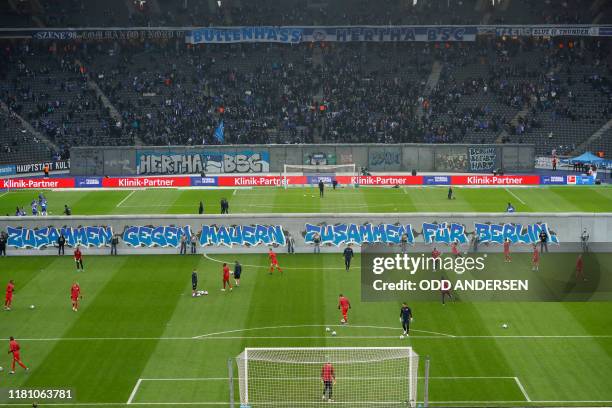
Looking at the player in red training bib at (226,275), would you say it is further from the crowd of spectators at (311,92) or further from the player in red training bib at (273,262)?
the crowd of spectators at (311,92)

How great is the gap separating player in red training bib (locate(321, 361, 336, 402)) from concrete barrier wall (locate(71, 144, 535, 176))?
190ft

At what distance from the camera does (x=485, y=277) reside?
91.9 ft

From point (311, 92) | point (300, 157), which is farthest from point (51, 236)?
point (311, 92)

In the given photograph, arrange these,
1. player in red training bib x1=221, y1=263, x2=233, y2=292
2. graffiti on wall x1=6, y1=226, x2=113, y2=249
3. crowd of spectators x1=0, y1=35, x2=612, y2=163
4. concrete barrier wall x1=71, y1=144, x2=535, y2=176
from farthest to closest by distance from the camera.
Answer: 1. crowd of spectators x1=0, y1=35, x2=612, y2=163
2. concrete barrier wall x1=71, y1=144, x2=535, y2=176
3. graffiti on wall x1=6, y1=226, x2=113, y2=249
4. player in red training bib x1=221, y1=263, x2=233, y2=292

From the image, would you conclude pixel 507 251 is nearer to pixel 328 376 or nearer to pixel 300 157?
pixel 328 376

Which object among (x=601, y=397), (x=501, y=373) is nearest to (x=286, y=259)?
(x=501, y=373)

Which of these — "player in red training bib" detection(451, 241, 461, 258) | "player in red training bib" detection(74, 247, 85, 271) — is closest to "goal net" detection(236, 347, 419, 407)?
"player in red training bib" detection(451, 241, 461, 258)

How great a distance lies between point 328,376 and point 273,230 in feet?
77.4

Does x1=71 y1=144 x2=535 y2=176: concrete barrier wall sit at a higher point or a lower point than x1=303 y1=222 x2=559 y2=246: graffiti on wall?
higher

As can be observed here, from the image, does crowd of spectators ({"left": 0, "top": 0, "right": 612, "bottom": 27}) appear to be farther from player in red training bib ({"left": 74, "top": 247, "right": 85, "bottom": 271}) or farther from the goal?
player in red training bib ({"left": 74, "top": 247, "right": 85, "bottom": 271})

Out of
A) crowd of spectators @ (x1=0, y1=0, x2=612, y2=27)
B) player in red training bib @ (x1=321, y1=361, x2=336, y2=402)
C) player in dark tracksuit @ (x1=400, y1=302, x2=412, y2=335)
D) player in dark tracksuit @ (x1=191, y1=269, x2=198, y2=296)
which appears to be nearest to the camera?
player in red training bib @ (x1=321, y1=361, x2=336, y2=402)

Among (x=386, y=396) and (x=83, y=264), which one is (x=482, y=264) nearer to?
(x=386, y=396)

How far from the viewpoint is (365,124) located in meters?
97.1

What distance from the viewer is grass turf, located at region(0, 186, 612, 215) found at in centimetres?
7081
